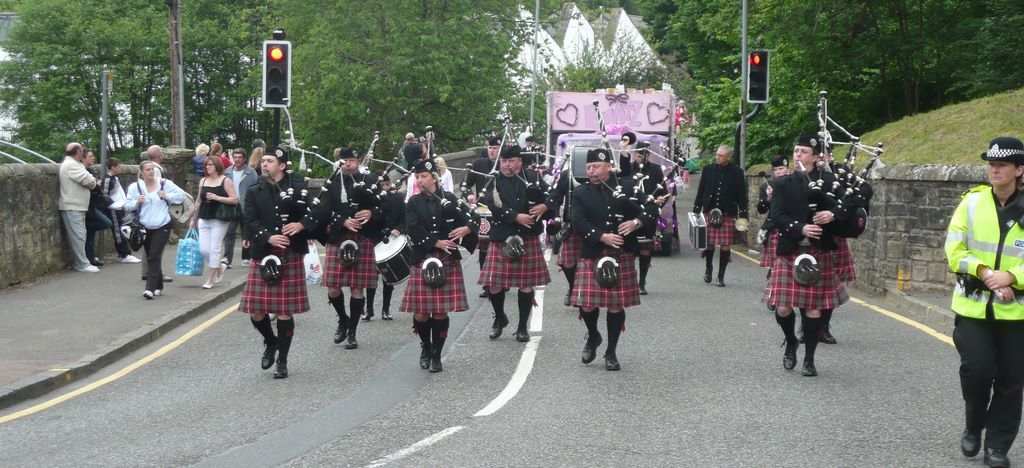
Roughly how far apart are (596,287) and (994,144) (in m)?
3.85

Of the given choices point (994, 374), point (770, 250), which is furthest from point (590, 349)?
point (994, 374)

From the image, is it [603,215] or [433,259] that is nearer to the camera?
[433,259]

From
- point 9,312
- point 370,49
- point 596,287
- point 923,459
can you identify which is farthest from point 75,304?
point 370,49

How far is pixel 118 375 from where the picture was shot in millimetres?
10414

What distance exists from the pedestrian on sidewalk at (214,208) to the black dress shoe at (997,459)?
401 inches

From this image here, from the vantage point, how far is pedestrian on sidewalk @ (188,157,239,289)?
48.6 feet

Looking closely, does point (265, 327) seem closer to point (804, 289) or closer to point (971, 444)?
point (804, 289)

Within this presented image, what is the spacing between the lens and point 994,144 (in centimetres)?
682

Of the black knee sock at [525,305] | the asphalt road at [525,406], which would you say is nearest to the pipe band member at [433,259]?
the asphalt road at [525,406]

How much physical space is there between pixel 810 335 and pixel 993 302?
2967 millimetres

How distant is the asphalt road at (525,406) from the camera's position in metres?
7.24

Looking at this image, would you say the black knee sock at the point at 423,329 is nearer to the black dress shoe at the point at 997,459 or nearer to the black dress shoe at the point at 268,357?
the black dress shoe at the point at 268,357

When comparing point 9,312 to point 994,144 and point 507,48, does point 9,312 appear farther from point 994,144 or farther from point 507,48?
point 507,48

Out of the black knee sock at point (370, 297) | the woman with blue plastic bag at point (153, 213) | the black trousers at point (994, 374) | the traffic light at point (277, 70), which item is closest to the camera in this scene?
the black trousers at point (994, 374)
